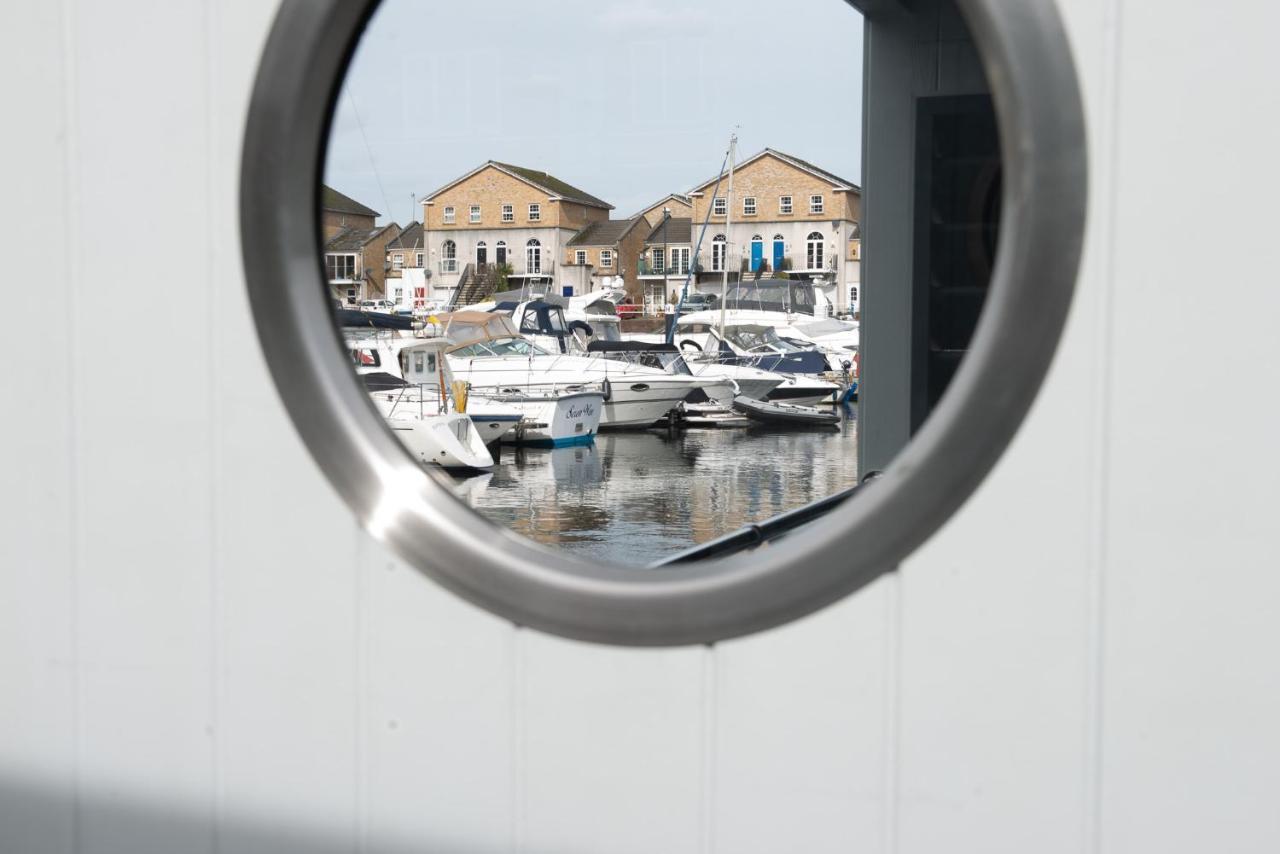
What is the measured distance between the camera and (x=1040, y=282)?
95 centimetres

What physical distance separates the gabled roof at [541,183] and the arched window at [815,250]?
898 cm

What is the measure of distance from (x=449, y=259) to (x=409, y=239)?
6.74ft

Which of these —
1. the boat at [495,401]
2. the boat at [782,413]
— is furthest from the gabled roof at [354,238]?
the boat at [495,401]

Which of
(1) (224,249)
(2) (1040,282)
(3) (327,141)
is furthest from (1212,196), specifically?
(1) (224,249)

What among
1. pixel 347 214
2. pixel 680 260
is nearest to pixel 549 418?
pixel 347 214

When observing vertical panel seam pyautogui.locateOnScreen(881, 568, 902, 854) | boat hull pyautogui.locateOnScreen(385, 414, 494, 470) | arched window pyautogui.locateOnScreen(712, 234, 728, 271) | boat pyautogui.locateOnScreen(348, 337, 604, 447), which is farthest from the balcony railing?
vertical panel seam pyautogui.locateOnScreen(881, 568, 902, 854)

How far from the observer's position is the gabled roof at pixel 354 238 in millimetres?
45281

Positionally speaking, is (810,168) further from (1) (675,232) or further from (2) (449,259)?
(2) (449,259)

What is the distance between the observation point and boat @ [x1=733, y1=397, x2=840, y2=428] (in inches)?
828

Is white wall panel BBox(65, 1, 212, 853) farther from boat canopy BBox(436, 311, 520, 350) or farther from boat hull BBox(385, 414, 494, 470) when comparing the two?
boat canopy BBox(436, 311, 520, 350)

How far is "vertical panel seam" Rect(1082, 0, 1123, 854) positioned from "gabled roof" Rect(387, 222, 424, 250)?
4717 centimetres

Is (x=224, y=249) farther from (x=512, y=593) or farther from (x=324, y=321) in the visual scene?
(x=512, y=593)

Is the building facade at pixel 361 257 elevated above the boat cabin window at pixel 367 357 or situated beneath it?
elevated above

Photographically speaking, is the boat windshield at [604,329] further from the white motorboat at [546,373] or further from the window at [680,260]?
the window at [680,260]
